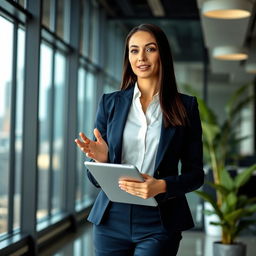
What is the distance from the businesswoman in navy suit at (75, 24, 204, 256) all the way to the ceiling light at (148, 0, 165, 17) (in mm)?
8585

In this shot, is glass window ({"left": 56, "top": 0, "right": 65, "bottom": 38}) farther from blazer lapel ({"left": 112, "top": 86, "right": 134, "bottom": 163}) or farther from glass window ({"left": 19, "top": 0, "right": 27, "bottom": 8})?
blazer lapel ({"left": 112, "top": 86, "right": 134, "bottom": 163})

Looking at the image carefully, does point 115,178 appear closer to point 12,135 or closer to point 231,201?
point 231,201

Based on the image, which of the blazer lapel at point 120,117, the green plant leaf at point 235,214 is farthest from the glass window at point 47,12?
the blazer lapel at point 120,117

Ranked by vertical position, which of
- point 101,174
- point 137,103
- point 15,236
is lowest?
point 15,236

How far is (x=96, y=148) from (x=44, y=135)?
568 centimetres

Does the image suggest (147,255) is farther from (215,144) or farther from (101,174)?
(215,144)

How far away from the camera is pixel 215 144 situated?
871cm

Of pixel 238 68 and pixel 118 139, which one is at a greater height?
pixel 238 68

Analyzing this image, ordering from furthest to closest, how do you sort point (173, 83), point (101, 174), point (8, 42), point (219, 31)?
point (219, 31) → point (8, 42) → point (173, 83) → point (101, 174)

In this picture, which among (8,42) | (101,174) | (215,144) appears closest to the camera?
(101,174)

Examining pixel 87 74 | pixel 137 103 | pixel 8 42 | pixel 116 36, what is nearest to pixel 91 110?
pixel 87 74

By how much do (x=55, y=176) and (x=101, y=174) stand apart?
646 centimetres

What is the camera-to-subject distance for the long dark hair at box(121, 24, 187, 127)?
6.60 ft

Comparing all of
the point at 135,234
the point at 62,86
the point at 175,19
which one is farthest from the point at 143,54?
the point at 175,19
